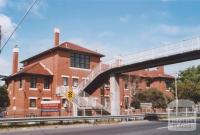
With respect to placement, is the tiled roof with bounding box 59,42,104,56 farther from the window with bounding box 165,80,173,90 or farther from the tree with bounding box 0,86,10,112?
the window with bounding box 165,80,173,90

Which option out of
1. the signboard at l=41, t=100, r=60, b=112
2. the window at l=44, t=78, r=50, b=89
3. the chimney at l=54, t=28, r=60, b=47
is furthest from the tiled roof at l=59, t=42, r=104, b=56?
the signboard at l=41, t=100, r=60, b=112

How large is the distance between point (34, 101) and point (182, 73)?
41.3 meters

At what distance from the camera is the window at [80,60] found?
49.7 metres

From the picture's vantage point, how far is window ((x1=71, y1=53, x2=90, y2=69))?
49.7 meters

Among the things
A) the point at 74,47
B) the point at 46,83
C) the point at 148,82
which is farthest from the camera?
the point at 148,82

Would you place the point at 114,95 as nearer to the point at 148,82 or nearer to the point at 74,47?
the point at 74,47

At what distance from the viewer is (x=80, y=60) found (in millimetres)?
50500

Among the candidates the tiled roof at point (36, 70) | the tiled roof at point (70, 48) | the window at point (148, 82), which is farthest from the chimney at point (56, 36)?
the window at point (148, 82)

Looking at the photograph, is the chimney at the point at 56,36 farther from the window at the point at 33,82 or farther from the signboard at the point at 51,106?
the signboard at the point at 51,106

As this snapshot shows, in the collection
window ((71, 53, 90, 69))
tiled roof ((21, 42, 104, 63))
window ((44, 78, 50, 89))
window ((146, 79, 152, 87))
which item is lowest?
window ((44, 78, 50, 89))

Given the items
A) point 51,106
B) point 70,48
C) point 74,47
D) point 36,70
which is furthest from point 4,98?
point 51,106

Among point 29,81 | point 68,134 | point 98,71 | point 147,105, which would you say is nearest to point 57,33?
point 29,81

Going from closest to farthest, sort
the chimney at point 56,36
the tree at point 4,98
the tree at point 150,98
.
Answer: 1. the tree at point 4,98
2. the chimney at point 56,36
3. the tree at point 150,98

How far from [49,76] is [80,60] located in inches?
216
